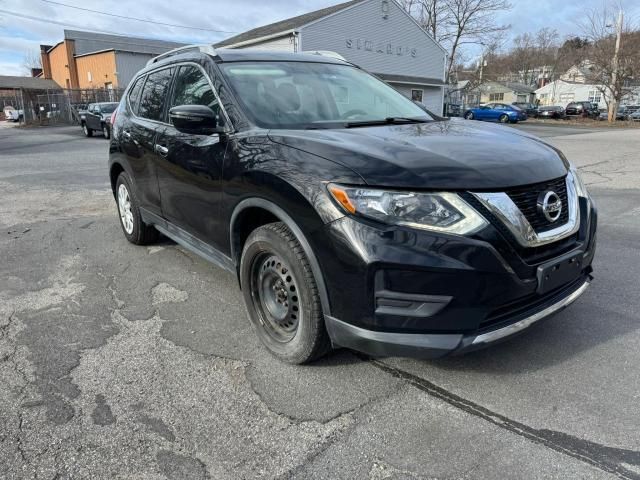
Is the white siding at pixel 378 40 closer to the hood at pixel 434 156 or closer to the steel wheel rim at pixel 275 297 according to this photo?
the hood at pixel 434 156

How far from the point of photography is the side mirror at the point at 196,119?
10.2ft

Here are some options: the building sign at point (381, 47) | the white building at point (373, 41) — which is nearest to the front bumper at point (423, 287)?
the white building at point (373, 41)

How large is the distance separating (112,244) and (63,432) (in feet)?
11.3

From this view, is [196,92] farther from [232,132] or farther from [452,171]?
[452,171]

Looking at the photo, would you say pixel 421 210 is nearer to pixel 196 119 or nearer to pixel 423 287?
pixel 423 287

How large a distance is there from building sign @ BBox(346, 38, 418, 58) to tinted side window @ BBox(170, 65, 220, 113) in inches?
1048

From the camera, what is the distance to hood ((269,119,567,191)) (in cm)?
238

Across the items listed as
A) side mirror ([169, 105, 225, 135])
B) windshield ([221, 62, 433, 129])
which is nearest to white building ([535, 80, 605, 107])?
windshield ([221, 62, 433, 129])

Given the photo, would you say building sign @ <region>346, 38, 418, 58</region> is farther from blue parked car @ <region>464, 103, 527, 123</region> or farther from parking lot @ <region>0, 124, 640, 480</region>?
parking lot @ <region>0, 124, 640, 480</region>

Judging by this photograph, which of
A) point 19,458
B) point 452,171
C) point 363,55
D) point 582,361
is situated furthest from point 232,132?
point 363,55

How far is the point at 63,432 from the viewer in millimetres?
2443

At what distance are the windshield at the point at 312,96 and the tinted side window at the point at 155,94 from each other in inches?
40.0

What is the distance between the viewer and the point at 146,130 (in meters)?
4.46

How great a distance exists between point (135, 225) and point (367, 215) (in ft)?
11.8
